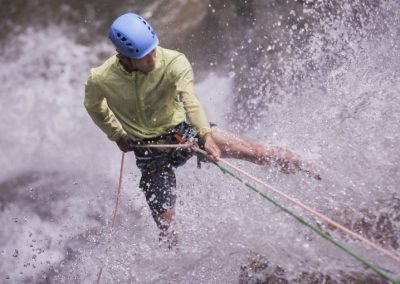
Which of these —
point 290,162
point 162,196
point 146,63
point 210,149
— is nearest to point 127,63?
point 146,63

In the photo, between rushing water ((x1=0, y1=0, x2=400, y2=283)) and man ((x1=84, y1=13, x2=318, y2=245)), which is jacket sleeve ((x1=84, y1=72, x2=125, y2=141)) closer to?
man ((x1=84, y1=13, x2=318, y2=245))

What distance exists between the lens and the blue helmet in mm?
3674

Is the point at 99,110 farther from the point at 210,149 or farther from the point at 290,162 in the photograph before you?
the point at 290,162

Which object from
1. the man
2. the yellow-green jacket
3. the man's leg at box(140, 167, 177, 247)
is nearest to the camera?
the man

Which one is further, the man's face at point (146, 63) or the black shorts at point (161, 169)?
the black shorts at point (161, 169)

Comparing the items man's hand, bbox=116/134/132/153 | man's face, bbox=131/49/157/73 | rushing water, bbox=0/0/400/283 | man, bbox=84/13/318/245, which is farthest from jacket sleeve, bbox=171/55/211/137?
rushing water, bbox=0/0/400/283

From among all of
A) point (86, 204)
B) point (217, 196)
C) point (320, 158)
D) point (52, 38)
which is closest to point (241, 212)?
point (217, 196)

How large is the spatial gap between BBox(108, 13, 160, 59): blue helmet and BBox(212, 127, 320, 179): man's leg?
101 cm

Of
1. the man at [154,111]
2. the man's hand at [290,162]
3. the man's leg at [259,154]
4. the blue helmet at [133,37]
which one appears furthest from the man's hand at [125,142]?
the man's hand at [290,162]

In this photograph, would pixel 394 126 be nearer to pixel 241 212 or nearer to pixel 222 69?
pixel 241 212

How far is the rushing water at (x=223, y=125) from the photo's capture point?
4.33m

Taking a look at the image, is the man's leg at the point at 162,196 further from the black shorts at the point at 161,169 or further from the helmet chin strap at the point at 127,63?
the helmet chin strap at the point at 127,63

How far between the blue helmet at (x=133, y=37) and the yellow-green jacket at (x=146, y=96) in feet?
0.68

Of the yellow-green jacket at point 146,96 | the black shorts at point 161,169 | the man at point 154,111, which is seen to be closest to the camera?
the man at point 154,111
